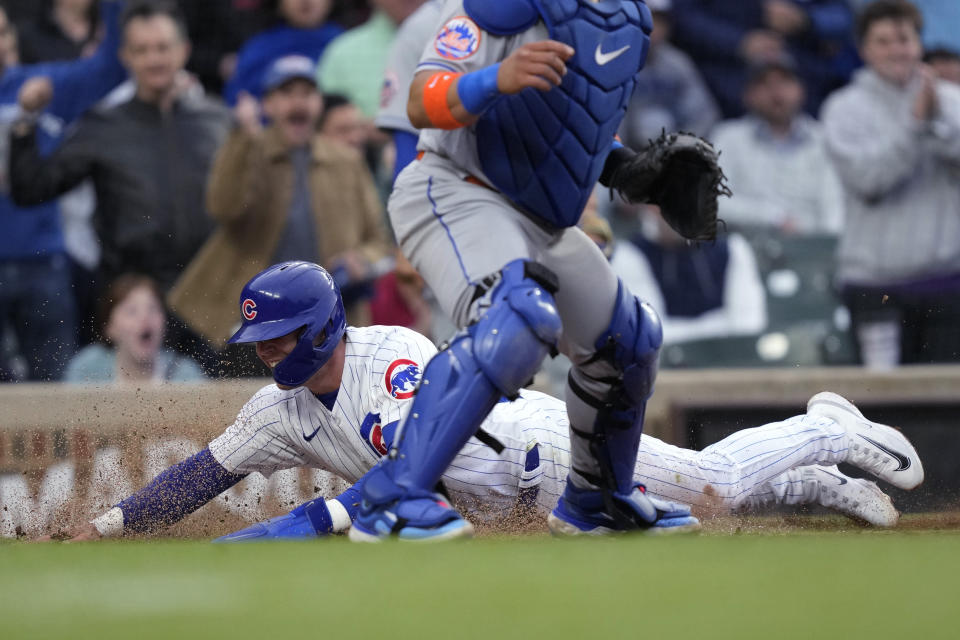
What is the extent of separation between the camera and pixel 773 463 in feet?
16.4

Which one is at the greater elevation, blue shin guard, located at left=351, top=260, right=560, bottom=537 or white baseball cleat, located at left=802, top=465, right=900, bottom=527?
blue shin guard, located at left=351, top=260, right=560, bottom=537

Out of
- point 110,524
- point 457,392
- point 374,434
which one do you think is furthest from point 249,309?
point 457,392

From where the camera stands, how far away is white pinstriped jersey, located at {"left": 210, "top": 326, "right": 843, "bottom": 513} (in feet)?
15.9

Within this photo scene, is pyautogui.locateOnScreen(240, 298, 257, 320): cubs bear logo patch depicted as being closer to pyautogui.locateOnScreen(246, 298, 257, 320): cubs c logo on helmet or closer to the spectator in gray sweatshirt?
pyautogui.locateOnScreen(246, 298, 257, 320): cubs c logo on helmet

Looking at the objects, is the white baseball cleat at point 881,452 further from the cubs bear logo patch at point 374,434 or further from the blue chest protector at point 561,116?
the cubs bear logo patch at point 374,434

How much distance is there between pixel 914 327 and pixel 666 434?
83.5 inches

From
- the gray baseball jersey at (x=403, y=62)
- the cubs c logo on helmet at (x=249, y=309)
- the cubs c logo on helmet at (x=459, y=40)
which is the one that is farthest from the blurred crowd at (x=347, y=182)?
the cubs c logo on helmet at (x=459, y=40)

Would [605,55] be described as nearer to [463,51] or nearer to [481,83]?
[463,51]

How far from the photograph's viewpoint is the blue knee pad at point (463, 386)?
354 cm

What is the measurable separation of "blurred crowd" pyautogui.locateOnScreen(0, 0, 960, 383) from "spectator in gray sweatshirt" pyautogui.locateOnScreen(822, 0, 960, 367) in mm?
14

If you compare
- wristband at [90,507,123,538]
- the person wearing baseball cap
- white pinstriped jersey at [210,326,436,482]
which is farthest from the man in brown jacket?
wristband at [90,507,123,538]

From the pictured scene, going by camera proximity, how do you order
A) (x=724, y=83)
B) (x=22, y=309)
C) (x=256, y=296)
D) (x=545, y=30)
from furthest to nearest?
1. (x=724, y=83)
2. (x=22, y=309)
3. (x=256, y=296)
4. (x=545, y=30)

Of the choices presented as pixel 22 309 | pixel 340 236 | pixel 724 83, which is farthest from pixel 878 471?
pixel 22 309

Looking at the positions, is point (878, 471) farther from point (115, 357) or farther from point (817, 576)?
point (115, 357)
